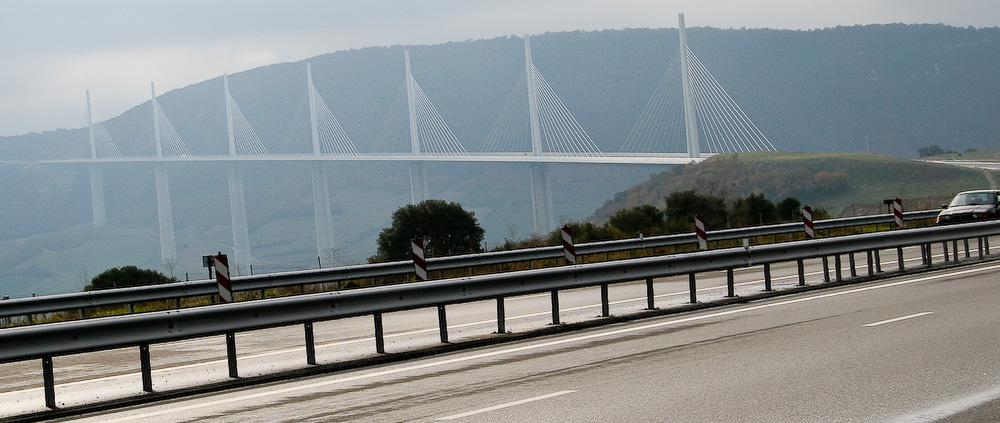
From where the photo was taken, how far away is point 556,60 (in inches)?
7072

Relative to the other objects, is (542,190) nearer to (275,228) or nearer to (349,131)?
(275,228)

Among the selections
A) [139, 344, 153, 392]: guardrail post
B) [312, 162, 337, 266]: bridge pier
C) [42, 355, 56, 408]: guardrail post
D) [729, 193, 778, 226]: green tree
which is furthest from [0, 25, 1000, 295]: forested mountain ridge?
[42, 355, 56, 408]: guardrail post

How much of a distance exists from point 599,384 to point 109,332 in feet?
13.9

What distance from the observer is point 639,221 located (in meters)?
40.5

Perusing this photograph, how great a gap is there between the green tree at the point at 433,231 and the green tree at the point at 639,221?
6.29 m

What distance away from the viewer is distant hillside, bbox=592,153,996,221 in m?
84.3

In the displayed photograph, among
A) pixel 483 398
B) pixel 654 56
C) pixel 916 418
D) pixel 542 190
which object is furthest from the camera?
pixel 654 56

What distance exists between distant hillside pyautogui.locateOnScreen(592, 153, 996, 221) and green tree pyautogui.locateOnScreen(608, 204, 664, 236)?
41357 mm

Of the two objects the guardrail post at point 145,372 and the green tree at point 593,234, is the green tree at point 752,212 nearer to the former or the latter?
the green tree at point 593,234

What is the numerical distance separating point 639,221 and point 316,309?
3063cm

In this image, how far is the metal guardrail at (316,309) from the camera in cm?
899

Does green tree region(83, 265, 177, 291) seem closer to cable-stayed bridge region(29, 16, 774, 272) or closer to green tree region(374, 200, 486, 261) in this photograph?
green tree region(374, 200, 486, 261)

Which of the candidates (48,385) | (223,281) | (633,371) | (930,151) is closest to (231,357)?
(48,385)

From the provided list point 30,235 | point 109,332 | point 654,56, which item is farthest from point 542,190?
point 30,235
